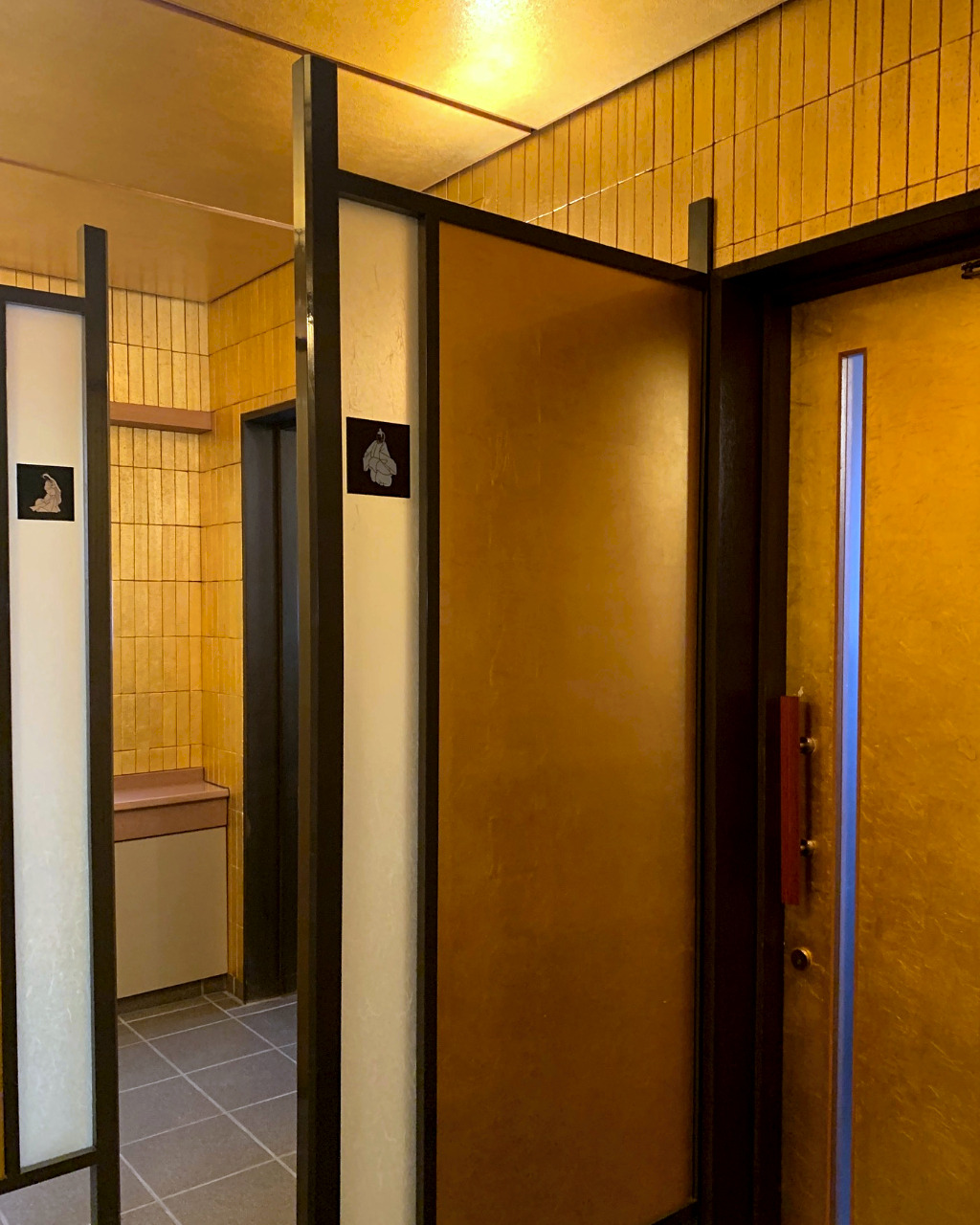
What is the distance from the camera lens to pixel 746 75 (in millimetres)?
2184

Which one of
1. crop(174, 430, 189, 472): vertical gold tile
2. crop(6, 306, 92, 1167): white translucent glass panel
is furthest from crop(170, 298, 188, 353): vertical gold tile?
crop(6, 306, 92, 1167): white translucent glass panel

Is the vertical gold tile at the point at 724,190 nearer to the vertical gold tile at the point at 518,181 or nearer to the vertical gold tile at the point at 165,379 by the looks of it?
the vertical gold tile at the point at 518,181

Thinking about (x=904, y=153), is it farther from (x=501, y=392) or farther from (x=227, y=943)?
(x=227, y=943)

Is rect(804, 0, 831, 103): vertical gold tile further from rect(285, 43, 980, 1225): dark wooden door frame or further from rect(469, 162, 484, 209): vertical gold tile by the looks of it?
rect(469, 162, 484, 209): vertical gold tile

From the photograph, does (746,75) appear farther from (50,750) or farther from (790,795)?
(50,750)

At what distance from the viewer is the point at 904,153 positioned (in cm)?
190

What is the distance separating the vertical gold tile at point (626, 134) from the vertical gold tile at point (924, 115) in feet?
2.44

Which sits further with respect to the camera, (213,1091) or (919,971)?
(213,1091)

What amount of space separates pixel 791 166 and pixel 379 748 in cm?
145

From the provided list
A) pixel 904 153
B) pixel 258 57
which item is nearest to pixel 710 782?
pixel 904 153

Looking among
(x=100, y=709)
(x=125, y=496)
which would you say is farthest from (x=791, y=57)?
(x=125, y=496)

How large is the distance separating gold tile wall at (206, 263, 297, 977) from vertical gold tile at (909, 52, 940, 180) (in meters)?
2.65

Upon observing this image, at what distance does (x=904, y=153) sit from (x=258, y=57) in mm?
1446

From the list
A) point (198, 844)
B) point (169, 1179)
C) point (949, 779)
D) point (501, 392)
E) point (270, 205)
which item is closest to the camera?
point (501, 392)
